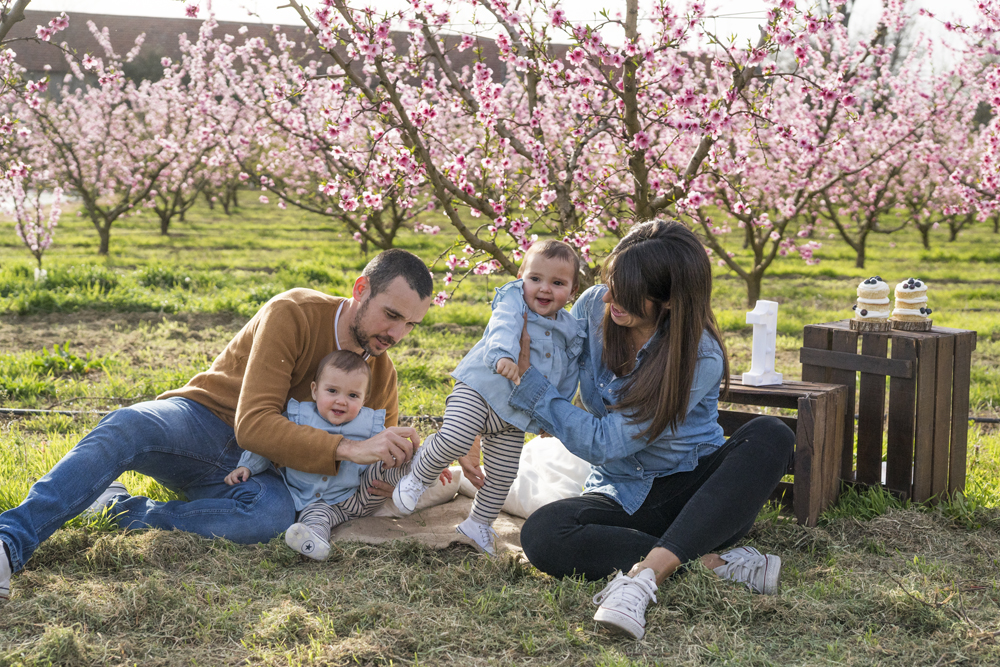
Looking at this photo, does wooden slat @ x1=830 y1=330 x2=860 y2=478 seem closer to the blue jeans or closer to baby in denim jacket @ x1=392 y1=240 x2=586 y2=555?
baby in denim jacket @ x1=392 y1=240 x2=586 y2=555

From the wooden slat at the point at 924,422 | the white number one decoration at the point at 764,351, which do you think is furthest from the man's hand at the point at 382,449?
the wooden slat at the point at 924,422

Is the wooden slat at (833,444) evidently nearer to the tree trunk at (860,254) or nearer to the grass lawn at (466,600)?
the grass lawn at (466,600)

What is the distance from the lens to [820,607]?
2.55m

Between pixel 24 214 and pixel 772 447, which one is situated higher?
pixel 24 214

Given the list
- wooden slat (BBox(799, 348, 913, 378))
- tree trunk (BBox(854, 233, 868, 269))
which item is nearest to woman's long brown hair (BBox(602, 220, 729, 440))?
wooden slat (BBox(799, 348, 913, 378))

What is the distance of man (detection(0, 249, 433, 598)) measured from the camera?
3016 mm

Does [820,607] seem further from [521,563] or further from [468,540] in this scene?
[468,540]

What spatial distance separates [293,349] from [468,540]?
0.97 m

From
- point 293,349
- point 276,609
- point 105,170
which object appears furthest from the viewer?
point 105,170

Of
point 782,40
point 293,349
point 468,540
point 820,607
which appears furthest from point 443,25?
point 820,607

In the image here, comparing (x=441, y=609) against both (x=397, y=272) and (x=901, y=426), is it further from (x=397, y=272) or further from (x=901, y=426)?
(x=901, y=426)

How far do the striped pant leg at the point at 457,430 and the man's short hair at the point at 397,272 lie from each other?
0.43m

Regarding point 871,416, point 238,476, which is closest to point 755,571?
point 871,416

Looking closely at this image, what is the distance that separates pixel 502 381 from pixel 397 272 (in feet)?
1.97
